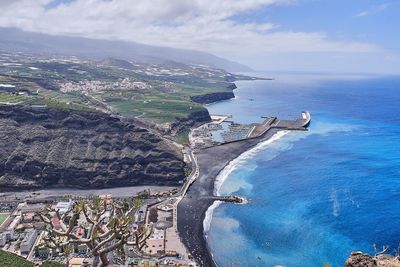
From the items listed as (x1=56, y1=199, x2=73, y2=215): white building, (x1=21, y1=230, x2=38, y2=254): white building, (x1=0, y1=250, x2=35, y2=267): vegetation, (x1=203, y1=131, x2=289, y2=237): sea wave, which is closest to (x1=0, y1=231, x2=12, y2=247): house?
(x1=21, y1=230, x2=38, y2=254): white building

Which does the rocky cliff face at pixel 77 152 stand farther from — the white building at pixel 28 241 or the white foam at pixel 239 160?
the white building at pixel 28 241

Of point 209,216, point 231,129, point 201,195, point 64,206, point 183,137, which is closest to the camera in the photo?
point 209,216

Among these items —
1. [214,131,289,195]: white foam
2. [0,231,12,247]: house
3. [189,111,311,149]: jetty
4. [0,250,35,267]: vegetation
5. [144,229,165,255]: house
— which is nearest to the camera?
[0,250,35,267]: vegetation

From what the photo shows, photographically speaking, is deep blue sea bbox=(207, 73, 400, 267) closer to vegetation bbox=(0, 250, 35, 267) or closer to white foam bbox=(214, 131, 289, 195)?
white foam bbox=(214, 131, 289, 195)

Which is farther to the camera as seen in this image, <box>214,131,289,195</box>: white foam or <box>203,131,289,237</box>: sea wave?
<box>214,131,289,195</box>: white foam

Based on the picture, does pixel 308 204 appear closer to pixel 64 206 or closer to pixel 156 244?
pixel 156 244

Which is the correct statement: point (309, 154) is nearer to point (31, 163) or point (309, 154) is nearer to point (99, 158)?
point (99, 158)

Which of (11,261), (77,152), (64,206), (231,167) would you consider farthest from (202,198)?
(11,261)

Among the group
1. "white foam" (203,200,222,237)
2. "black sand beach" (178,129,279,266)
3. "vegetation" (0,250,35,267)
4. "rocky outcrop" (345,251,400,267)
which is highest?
"rocky outcrop" (345,251,400,267)

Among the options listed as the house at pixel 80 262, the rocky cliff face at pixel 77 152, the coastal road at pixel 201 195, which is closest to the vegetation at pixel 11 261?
the house at pixel 80 262
